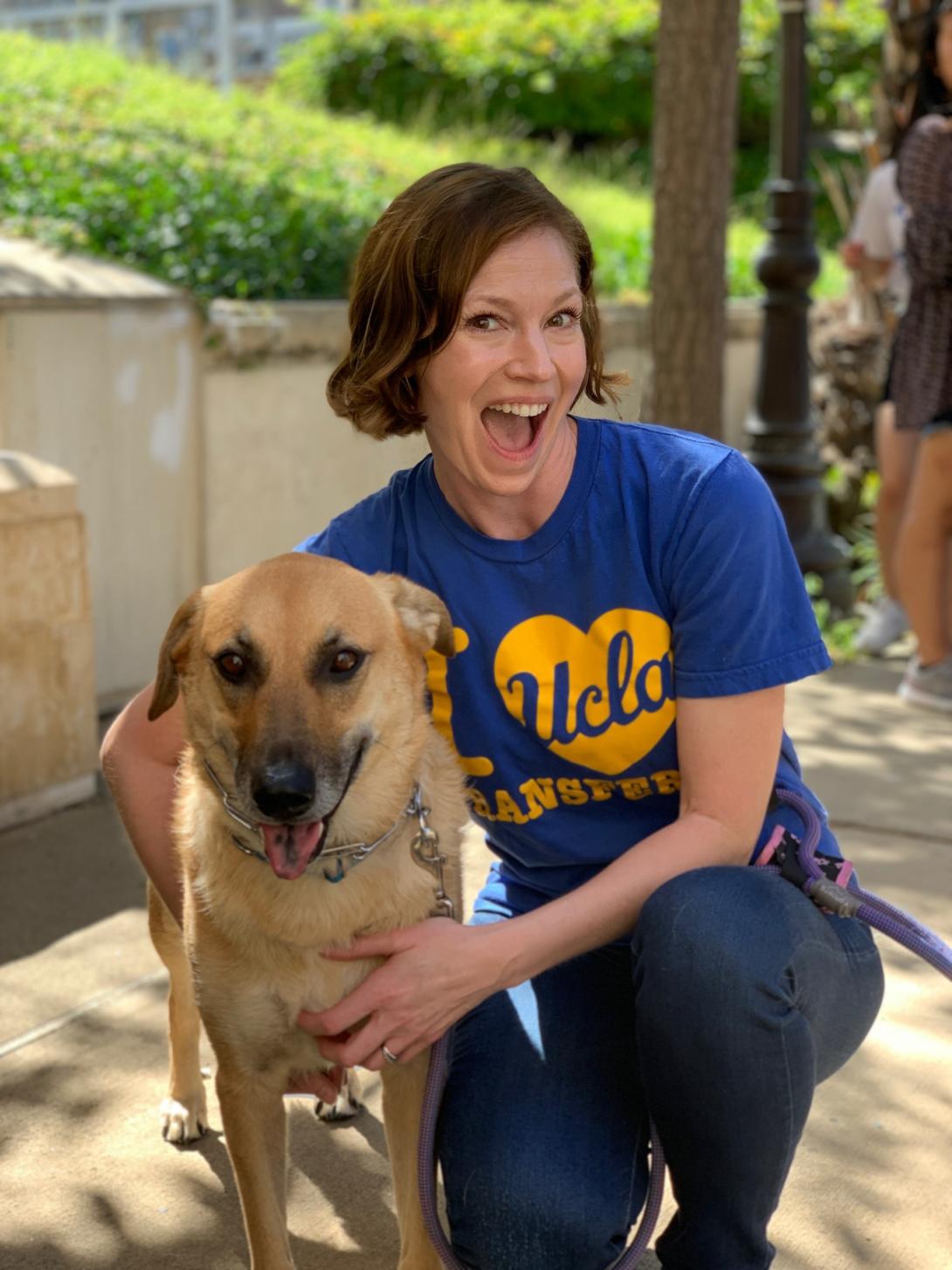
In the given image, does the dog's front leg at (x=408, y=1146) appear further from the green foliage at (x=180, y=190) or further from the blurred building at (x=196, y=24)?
the blurred building at (x=196, y=24)

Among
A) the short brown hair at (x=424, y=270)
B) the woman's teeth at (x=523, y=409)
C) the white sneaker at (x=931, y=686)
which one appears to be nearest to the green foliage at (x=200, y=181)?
the white sneaker at (x=931, y=686)

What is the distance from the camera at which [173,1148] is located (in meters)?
2.84

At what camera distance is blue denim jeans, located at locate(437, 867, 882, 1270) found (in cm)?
205

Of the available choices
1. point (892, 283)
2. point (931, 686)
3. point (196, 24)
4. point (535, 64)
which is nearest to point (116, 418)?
point (931, 686)

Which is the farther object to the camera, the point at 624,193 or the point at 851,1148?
the point at 624,193

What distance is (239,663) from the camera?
2.28 m

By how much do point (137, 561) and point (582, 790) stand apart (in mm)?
3549

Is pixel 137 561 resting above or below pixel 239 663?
below

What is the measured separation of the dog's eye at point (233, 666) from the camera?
2.28 meters

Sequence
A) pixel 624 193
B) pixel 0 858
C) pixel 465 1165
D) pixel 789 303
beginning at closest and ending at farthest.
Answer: pixel 465 1165
pixel 0 858
pixel 789 303
pixel 624 193

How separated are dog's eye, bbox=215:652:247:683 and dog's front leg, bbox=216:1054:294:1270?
595 mm

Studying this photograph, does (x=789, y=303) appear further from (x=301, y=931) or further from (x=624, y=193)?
(x=624, y=193)

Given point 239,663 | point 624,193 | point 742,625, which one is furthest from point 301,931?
point 624,193

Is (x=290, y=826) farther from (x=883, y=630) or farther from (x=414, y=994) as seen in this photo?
(x=883, y=630)
